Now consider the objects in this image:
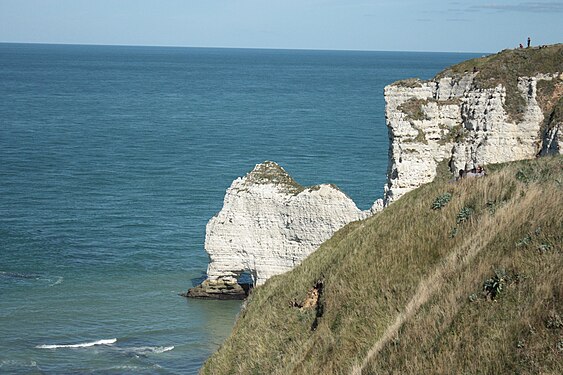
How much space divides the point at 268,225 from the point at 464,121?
11652 mm

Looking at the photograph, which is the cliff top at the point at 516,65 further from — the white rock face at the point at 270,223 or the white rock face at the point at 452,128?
the white rock face at the point at 270,223

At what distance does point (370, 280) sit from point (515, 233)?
11.2 feet

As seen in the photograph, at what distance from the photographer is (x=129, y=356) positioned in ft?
124

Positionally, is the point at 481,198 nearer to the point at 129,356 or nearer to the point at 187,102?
the point at 129,356

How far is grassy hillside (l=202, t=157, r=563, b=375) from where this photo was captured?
11.4 m

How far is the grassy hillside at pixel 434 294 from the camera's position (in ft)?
37.5

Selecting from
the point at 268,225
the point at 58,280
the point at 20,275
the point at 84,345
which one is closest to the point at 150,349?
the point at 84,345

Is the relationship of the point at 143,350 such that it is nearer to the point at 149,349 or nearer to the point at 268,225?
the point at 149,349

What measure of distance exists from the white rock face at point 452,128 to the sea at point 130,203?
12230 mm

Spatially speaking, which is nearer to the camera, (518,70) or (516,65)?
(518,70)

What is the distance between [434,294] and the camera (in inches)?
531

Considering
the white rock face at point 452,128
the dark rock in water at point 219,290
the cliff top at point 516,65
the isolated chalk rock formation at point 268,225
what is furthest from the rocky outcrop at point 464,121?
the dark rock in water at point 219,290

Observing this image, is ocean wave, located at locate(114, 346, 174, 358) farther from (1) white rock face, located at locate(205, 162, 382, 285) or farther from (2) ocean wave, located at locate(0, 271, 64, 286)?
(2) ocean wave, located at locate(0, 271, 64, 286)

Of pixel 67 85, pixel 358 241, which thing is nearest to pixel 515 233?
pixel 358 241
